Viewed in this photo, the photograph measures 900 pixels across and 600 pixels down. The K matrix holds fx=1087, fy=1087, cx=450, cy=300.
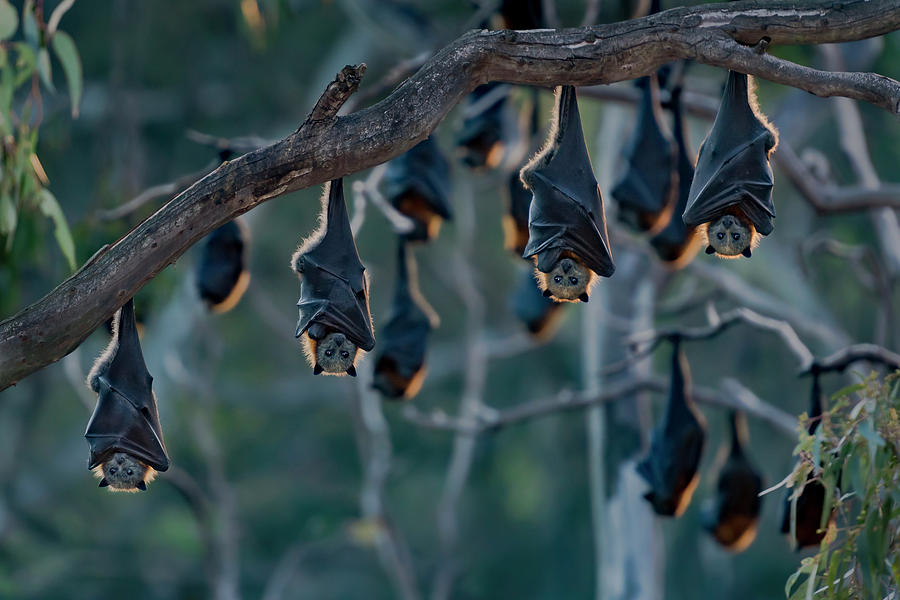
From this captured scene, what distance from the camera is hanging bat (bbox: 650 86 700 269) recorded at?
416 cm

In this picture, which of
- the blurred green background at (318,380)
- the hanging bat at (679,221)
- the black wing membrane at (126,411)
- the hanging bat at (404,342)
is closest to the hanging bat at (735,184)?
the black wing membrane at (126,411)

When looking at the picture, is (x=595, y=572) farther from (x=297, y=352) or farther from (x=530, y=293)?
(x=530, y=293)

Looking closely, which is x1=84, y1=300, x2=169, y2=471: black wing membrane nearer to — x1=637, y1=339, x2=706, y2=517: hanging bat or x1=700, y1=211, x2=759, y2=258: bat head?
x1=700, y1=211, x2=759, y2=258: bat head

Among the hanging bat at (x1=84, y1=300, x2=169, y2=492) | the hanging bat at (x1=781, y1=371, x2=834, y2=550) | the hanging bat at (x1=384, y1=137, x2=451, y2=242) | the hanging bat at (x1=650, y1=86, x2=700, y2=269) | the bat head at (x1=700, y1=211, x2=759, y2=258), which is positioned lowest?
the hanging bat at (x1=84, y1=300, x2=169, y2=492)

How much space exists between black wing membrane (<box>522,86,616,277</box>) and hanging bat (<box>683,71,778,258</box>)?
21 cm

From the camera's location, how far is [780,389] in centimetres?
1148

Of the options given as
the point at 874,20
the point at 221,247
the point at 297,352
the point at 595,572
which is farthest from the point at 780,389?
the point at 874,20

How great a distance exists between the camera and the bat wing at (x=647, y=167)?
3949 millimetres

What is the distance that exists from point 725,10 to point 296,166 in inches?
35.2

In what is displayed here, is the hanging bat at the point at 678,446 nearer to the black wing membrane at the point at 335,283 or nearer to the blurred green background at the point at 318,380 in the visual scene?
the blurred green background at the point at 318,380

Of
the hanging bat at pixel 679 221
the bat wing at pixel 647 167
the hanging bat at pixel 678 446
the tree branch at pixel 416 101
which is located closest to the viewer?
the tree branch at pixel 416 101

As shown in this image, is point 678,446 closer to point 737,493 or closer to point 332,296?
point 737,493

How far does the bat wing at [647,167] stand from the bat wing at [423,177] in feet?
2.92

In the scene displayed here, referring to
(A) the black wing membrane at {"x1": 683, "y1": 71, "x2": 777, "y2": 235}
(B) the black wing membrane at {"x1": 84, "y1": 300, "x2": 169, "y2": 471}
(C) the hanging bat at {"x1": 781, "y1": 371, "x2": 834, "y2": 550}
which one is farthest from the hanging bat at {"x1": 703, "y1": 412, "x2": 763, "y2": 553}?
(B) the black wing membrane at {"x1": 84, "y1": 300, "x2": 169, "y2": 471}
